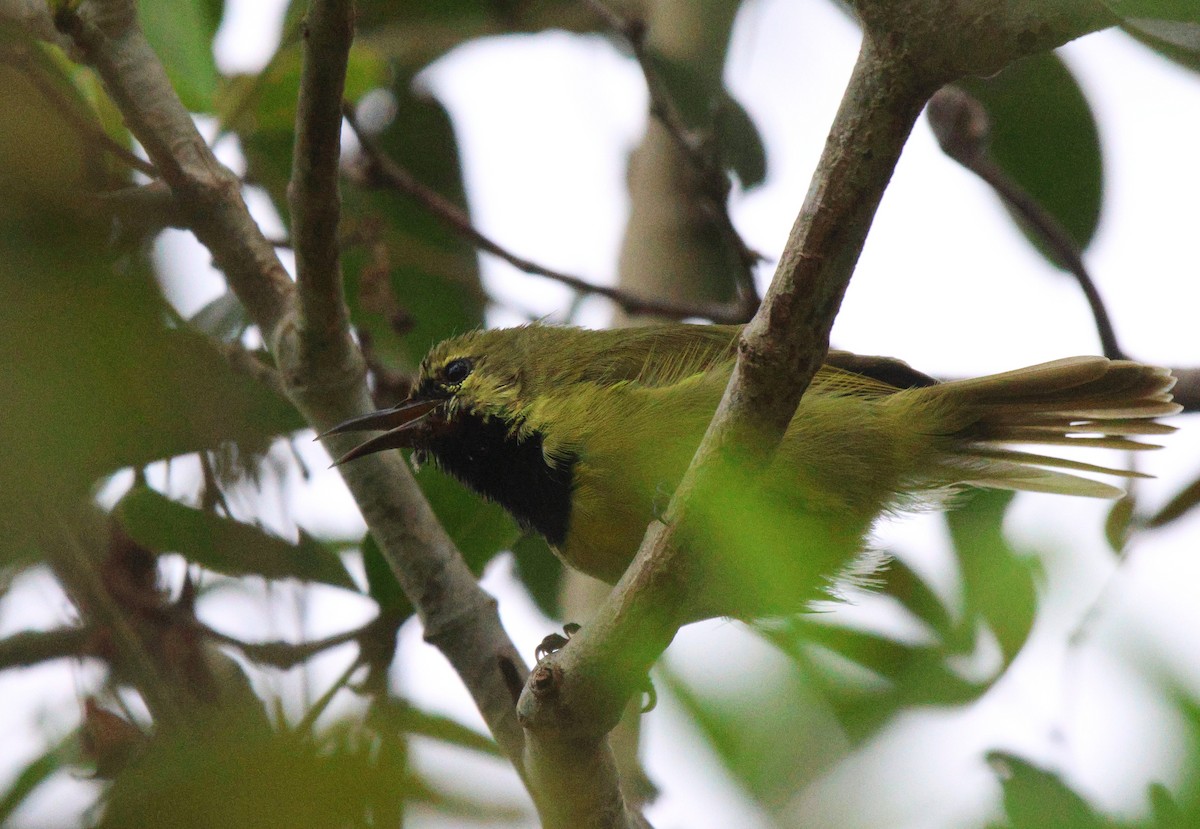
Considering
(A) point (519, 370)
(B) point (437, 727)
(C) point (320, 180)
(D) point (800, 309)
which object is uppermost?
(C) point (320, 180)

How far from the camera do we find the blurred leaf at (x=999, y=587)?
0.95 meters

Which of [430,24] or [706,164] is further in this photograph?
[430,24]

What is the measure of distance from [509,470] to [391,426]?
0.34 metres

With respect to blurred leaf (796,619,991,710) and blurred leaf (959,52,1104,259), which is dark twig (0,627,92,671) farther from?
blurred leaf (959,52,1104,259)

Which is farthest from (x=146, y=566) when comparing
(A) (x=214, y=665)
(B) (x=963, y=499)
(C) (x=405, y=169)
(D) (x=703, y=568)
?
(C) (x=405, y=169)

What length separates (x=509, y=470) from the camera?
10.0 feet

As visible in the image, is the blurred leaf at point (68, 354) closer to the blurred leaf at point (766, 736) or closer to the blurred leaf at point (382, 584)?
the blurred leaf at point (766, 736)

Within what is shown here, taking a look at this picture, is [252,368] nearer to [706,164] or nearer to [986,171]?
[706,164]

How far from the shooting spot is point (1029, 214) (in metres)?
3.23

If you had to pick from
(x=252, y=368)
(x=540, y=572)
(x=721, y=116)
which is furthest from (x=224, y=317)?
(x=721, y=116)

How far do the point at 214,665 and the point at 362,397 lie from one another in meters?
1.19

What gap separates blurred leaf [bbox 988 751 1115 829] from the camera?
86cm

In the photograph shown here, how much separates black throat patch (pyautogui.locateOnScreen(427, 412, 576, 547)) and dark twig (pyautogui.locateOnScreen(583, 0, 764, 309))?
0.89 metres

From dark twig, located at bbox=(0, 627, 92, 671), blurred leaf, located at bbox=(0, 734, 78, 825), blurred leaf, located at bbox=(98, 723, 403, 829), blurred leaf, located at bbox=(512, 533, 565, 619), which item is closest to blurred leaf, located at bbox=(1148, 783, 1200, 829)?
blurred leaf, located at bbox=(98, 723, 403, 829)
